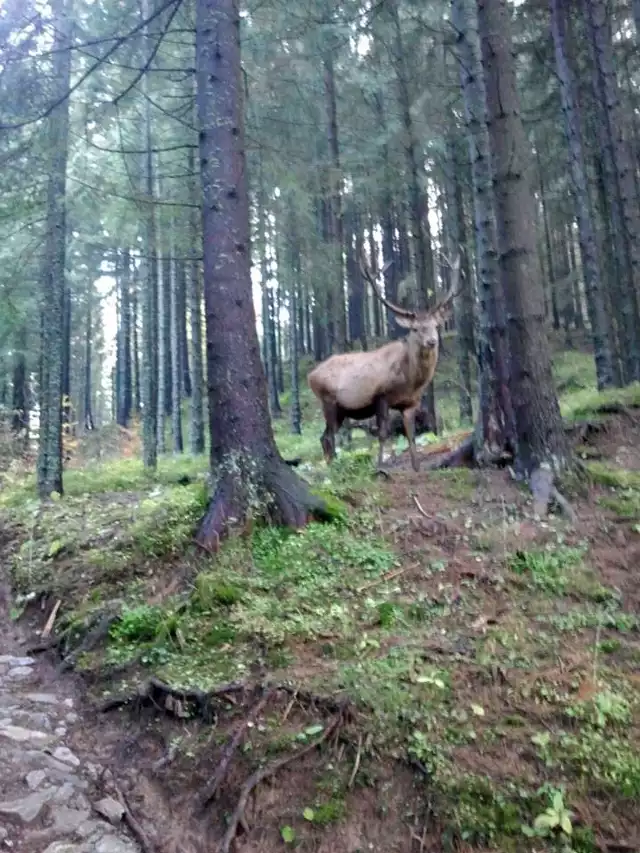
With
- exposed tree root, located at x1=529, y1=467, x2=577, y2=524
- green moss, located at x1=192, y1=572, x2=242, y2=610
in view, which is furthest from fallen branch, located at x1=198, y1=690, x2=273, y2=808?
exposed tree root, located at x1=529, y1=467, x2=577, y2=524

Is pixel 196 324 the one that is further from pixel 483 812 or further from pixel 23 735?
pixel 483 812

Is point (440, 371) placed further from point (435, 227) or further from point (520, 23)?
point (520, 23)

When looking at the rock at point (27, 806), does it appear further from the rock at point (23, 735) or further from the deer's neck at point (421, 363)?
the deer's neck at point (421, 363)

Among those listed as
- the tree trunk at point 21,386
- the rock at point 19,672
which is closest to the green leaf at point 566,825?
the rock at point 19,672

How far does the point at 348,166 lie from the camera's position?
1834 cm

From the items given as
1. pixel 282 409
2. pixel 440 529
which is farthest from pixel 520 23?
pixel 282 409

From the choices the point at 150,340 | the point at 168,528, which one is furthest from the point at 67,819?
the point at 150,340

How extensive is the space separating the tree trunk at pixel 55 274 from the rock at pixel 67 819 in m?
7.84

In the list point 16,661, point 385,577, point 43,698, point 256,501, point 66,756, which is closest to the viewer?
point 66,756

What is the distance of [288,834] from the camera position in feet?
11.7

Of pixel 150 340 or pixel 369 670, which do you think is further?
pixel 150 340

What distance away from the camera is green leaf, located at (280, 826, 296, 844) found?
3555 millimetres

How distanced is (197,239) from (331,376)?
4.69m

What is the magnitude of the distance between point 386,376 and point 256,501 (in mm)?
4016
